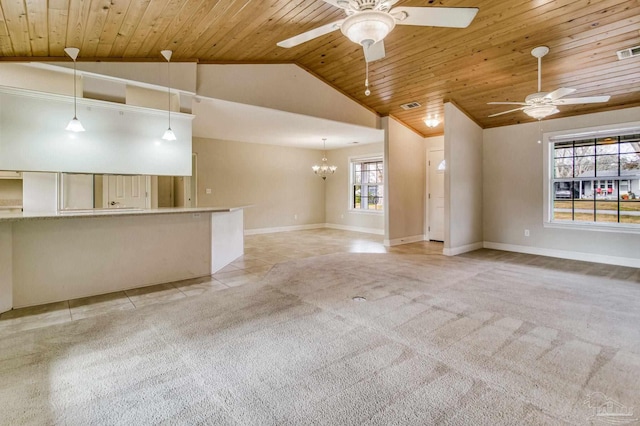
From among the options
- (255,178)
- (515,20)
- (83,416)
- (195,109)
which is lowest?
(83,416)

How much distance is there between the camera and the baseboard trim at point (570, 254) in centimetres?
519

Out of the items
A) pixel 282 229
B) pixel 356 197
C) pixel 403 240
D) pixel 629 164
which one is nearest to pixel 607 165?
pixel 629 164

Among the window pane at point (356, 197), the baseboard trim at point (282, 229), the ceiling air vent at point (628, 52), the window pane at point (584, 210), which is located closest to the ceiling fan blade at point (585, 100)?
the ceiling air vent at point (628, 52)

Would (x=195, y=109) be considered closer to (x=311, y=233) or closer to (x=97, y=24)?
(x=97, y=24)

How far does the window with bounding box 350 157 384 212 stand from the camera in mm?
8984

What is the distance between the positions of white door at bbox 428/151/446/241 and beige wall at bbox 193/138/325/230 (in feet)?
12.0

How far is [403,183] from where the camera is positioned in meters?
7.30

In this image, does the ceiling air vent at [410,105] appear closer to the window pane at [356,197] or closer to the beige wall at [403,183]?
the beige wall at [403,183]

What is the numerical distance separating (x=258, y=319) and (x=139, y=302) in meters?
1.49

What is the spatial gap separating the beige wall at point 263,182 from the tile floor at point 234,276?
800 millimetres

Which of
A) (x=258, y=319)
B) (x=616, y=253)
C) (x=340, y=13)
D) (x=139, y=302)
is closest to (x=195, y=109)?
(x=340, y=13)

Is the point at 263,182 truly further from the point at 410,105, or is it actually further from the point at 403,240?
the point at 410,105

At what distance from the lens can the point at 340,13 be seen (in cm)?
365

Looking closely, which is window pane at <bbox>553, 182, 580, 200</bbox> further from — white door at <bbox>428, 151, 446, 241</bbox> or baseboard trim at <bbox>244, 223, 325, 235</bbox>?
baseboard trim at <bbox>244, 223, 325, 235</bbox>
